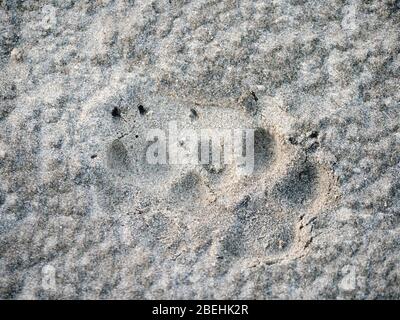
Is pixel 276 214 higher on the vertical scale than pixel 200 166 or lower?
lower

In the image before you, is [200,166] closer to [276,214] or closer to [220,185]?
[220,185]

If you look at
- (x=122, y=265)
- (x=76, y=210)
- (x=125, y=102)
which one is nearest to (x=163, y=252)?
(x=122, y=265)

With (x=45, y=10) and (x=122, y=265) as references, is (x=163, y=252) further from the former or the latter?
(x=45, y=10)

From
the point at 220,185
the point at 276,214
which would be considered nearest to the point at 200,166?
the point at 220,185
